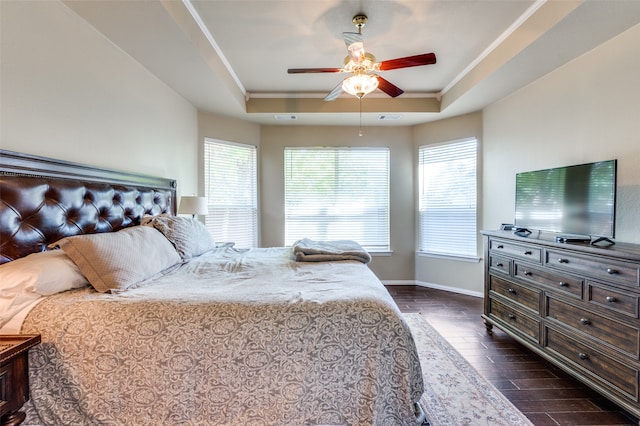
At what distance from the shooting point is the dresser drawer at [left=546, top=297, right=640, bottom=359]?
5.33 feet

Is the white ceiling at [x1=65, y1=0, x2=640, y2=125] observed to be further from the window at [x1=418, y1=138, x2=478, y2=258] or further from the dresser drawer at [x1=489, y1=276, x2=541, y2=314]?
the dresser drawer at [x1=489, y1=276, x2=541, y2=314]

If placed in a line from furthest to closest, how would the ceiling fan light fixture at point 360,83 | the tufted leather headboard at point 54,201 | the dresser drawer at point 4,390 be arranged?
the ceiling fan light fixture at point 360,83 < the tufted leather headboard at point 54,201 < the dresser drawer at point 4,390

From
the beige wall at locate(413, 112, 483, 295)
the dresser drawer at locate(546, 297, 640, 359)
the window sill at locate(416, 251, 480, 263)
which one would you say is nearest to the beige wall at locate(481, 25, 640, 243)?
the beige wall at locate(413, 112, 483, 295)

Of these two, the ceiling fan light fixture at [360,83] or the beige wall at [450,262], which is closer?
the ceiling fan light fixture at [360,83]

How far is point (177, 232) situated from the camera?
7.78ft

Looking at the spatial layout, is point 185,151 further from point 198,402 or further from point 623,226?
point 623,226

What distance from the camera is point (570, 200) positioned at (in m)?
2.29

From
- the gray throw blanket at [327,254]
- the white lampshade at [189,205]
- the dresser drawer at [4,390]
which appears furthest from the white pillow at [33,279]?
the white lampshade at [189,205]

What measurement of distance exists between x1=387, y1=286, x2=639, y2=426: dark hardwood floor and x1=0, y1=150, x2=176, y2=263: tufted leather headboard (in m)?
3.11

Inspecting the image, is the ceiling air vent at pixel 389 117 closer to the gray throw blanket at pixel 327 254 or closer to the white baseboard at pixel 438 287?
the gray throw blanket at pixel 327 254

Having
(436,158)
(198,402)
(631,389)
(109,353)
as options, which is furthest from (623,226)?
(109,353)

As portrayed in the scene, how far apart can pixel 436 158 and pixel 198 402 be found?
424cm

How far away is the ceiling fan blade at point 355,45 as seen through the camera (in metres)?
2.00

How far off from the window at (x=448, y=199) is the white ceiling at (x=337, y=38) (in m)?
0.83
